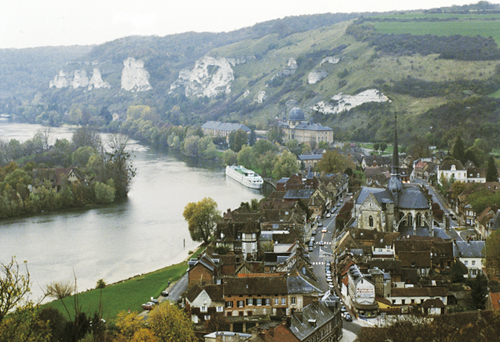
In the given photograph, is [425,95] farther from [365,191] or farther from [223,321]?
[223,321]

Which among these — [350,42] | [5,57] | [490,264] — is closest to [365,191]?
[490,264]

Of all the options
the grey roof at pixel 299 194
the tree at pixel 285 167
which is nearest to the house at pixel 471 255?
the grey roof at pixel 299 194

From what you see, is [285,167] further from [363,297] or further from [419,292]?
[363,297]

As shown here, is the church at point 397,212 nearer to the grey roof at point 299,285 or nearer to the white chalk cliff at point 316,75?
the grey roof at point 299,285

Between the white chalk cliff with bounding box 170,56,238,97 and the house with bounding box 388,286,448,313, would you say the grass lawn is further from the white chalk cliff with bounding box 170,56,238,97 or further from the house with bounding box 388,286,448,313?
the white chalk cliff with bounding box 170,56,238,97

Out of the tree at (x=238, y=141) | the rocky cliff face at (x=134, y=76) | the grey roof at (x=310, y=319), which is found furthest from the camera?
the rocky cliff face at (x=134, y=76)

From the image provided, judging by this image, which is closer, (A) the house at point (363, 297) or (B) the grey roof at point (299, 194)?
(A) the house at point (363, 297)

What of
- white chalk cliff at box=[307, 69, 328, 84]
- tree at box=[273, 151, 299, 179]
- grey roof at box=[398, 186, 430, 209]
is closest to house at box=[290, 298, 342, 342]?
grey roof at box=[398, 186, 430, 209]
